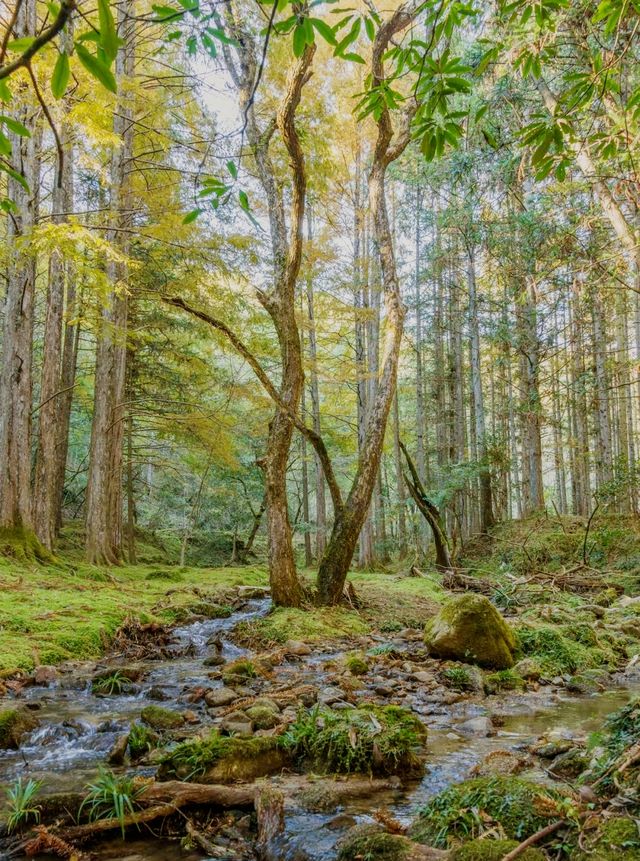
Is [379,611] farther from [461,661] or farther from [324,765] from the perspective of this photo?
[324,765]

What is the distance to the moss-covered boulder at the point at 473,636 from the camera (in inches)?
210

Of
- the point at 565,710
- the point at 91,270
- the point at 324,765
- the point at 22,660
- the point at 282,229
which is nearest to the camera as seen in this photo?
the point at 324,765

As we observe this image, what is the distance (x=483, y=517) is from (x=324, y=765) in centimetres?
1337

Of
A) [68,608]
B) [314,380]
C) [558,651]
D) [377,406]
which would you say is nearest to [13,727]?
[68,608]

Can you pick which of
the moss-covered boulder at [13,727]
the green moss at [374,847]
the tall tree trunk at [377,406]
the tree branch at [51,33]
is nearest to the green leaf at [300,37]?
the tree branch at [51,33]

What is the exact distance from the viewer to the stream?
2355 mm

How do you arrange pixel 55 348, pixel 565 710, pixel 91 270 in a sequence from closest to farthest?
1. pixel 565 710
2. pixel 91 270
3. pixel 55 348

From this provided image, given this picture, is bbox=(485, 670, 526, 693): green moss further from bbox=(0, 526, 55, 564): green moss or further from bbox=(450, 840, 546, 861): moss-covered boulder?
bbox=(0, 526, 55, 564): green moss

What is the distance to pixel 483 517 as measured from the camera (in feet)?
50.8

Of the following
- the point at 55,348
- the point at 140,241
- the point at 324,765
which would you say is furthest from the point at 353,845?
the point at 140,241

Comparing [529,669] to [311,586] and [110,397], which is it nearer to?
[311,586]

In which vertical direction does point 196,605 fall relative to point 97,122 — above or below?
below

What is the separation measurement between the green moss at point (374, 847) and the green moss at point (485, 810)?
17 centimetres

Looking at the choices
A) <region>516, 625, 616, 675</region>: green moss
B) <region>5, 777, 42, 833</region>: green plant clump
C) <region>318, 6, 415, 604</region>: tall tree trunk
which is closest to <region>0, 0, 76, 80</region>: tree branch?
<region>5, 777, 42, 833</region>: green plant clump
